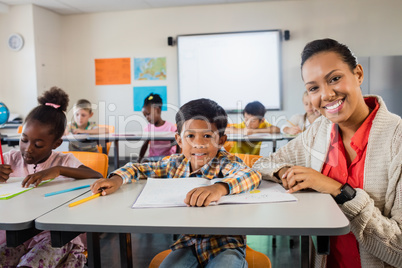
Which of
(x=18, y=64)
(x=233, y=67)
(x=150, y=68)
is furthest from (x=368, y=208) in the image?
(x=18, y=64)

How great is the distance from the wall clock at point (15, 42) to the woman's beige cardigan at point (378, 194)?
17.2 ft

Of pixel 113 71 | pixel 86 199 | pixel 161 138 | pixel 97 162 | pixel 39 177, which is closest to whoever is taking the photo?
pixel 86 199

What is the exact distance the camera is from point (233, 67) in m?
5.63

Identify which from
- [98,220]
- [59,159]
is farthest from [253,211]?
[59,159]

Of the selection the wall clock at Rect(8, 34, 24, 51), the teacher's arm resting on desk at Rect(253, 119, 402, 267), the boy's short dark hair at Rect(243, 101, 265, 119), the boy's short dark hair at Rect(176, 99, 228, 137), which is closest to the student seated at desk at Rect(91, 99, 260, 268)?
the boy's short dark hair at Rect(176, 99, 228, 137)

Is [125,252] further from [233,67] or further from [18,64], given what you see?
[18,64]

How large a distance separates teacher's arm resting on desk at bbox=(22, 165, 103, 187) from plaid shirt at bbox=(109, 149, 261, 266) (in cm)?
25

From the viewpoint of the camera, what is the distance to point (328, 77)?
47.1 inches

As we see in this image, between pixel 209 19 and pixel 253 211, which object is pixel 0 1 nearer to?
pixel 209 19

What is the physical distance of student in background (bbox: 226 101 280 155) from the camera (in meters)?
3.44

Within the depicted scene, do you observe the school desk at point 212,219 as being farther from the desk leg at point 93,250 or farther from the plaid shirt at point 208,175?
the plaid shirt at point 208,175

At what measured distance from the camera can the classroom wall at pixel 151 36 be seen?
17.5 feet

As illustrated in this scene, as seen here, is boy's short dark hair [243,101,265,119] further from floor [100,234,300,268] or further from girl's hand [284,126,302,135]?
floor [100,234,300,268]

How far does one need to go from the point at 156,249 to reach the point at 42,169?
43.8 inches
